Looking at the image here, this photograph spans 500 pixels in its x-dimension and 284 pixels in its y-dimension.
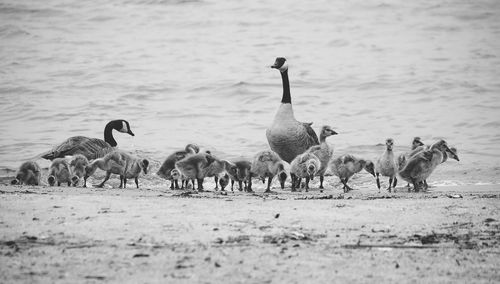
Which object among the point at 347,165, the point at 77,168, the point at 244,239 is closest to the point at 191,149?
the point at 77,168

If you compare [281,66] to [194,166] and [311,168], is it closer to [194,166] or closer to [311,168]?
[311,168]

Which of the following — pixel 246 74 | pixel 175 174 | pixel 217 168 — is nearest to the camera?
pixel 217 168

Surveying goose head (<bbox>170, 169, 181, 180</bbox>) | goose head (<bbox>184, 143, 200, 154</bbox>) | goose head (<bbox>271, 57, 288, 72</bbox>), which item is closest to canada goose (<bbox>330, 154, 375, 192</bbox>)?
goose head (<bbox>184, 143, 200, 154</bbox>)

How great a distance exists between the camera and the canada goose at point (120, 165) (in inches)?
451

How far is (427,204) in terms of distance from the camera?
28.6ft

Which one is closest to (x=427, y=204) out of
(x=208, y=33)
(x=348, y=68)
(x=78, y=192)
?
(x=78, y=192)

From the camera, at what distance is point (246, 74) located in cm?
2645

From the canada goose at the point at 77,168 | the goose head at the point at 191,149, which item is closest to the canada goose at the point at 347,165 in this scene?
the goose head at the point at 191,149

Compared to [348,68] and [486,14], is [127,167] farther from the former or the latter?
[486,14]

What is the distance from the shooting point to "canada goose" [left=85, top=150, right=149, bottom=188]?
11.5 metres

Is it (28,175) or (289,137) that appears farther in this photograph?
(289,137)

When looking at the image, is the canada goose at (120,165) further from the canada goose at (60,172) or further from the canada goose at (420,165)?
the canada goose at (420,165)

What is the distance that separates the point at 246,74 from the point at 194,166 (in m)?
15.7

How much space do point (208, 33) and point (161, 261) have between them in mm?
27249
